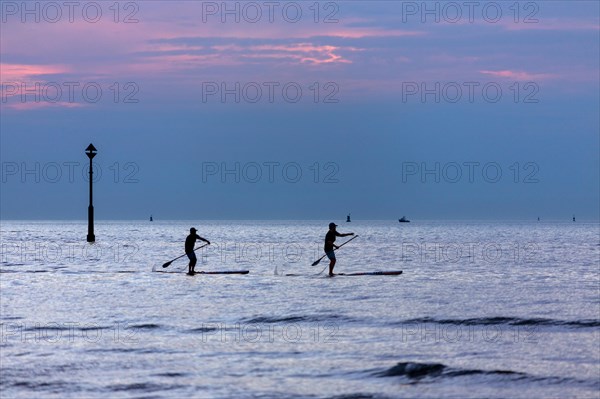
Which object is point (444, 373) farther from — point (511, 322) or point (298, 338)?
point (511, 322)

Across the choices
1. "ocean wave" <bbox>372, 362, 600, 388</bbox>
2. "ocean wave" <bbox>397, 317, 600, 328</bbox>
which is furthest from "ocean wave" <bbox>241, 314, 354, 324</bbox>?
"ocean wave" <bbox>372, 362, 600, 388</bbox>

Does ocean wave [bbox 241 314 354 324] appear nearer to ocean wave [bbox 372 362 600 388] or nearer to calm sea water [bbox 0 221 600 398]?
calm sea water [bbox 0 221 600 398]

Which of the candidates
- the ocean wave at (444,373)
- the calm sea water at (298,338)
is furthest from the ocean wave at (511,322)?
the ocean wave at (444,373)

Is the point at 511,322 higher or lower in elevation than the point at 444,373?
higher

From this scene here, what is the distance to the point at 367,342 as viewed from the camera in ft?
66.5

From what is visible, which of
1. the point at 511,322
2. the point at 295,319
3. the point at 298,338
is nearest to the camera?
the point at 298,338

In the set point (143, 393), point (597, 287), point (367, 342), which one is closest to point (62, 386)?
point (143, 393)

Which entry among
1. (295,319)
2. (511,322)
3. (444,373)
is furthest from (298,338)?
(511,322)

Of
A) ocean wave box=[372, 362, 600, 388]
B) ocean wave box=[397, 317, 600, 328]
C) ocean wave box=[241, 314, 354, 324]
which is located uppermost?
ocean wave box=[241, 314, 354, 324]

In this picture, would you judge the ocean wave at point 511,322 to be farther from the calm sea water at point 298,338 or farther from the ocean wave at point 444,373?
the ocean wave at point 444,373

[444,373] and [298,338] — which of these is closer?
[444,373]

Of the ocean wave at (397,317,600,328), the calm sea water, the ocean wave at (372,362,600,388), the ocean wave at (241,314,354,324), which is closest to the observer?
the calm sea water

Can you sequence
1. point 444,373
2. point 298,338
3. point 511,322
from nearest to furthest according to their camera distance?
point 444,373 < point 298,338 < point 511,322

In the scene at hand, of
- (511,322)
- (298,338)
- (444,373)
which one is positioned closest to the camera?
(444,373)
